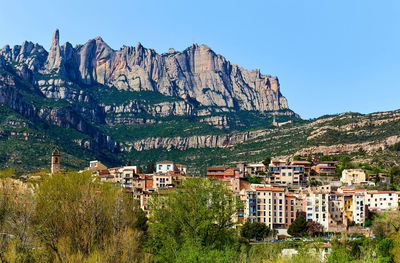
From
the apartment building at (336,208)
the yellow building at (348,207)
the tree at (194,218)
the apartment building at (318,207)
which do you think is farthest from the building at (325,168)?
the tree at (194,218)

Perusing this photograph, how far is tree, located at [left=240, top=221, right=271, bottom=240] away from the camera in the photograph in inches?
3317

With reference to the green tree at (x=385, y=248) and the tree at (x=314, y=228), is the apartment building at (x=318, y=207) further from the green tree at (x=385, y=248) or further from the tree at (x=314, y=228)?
the green tree at (x=385, y=248)

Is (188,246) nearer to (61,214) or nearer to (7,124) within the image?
(61,214)

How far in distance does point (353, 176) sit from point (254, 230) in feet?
131

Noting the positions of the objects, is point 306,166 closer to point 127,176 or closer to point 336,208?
point 336,208

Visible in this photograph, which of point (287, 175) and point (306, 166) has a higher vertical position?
point (306, 166)

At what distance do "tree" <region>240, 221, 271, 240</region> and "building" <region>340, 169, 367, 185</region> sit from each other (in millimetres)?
35087

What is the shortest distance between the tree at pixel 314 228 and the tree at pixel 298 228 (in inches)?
32.2

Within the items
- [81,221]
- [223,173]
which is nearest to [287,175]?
[223,173]

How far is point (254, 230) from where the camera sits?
85938 millimetres

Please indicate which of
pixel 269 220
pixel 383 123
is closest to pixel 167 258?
pixel 269 220

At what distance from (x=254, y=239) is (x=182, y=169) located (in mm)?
67021

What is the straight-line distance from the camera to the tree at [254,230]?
3317 inches

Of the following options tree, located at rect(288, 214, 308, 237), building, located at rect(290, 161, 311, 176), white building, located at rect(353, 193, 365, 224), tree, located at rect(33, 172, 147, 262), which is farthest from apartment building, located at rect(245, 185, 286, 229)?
tree, located at rect(33, 172, 147, 262)
